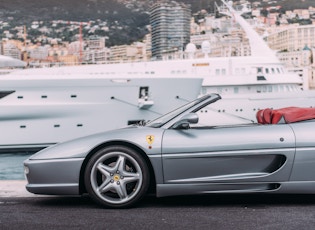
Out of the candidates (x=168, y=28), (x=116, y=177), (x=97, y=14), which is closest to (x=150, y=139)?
(x=116, y=177)

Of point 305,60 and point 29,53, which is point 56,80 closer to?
point 29,53

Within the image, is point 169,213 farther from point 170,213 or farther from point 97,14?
point 97,14

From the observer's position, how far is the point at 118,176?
3.84 meters

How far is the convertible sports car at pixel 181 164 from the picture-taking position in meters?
3.84

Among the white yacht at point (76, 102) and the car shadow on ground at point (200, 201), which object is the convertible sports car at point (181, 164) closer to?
the car shadow on ground at point (200, 201)

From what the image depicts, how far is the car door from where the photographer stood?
3.84 metres

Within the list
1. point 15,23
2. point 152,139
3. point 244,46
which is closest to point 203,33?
point 244,46

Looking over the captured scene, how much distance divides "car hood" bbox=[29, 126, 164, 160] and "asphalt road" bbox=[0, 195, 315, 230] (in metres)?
0.37

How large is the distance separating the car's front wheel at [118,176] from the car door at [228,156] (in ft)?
0.59

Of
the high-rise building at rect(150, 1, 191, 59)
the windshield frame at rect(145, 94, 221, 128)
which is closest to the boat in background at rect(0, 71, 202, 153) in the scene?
the high-rise building at rect(150, 1, 191, 59)

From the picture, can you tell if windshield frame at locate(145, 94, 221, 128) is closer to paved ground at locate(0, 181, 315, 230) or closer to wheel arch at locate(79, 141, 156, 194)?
wheel arch at locate(79, 141, 156, 194)

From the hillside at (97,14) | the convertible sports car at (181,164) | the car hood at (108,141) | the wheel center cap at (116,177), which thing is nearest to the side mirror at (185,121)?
the convertible sports car at (181,164)

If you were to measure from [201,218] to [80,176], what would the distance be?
0.94 metres

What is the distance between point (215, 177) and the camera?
12.7 feet
